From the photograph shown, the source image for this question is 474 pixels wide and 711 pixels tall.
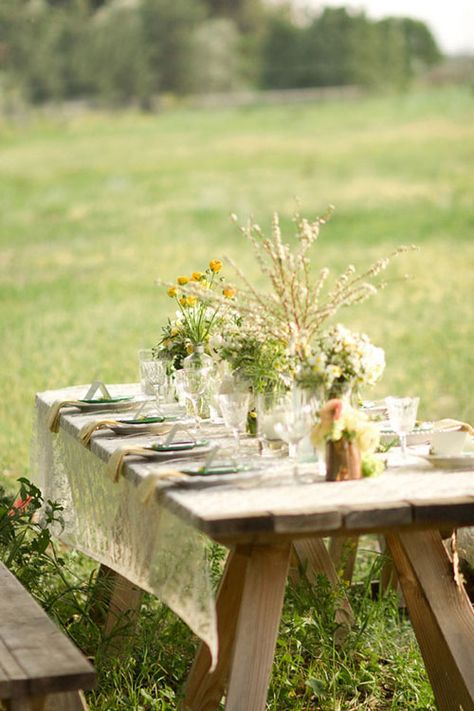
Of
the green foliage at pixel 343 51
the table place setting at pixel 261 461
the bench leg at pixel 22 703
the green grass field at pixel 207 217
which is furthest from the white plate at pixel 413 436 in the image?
the green foliage at pixel 343 51

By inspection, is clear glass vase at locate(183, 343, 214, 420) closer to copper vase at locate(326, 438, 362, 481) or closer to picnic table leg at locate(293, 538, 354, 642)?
picnic table leg at locate(293, 538, 354, 642)

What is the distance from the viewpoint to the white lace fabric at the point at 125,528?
3.08 meters

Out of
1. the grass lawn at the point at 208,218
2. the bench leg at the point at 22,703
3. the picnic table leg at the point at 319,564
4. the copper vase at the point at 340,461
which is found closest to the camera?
the bench leg at the point at 22,703

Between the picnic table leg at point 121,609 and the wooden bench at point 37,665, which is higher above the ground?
the wooden bench at point 37,665

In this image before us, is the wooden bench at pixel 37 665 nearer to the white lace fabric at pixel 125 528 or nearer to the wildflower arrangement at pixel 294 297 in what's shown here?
the white lace fabric at pixel 125 528

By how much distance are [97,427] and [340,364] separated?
89 cm

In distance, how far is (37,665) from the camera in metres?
3.02

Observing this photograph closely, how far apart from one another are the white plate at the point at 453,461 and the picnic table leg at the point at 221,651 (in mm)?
528

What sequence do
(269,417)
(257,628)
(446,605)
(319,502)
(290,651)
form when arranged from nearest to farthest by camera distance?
(319,502)
(257,628)
(446,605)
(269,417)
(290,651)

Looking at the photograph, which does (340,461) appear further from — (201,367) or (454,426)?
(201,367)

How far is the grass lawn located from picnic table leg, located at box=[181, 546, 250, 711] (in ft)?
13.2

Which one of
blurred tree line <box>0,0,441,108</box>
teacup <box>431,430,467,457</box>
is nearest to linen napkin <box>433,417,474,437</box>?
teacup <box>431,430,467,457</box>

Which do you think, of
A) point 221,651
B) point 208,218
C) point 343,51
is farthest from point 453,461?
point 343,51

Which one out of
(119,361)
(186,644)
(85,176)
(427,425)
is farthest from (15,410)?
(85,176)
